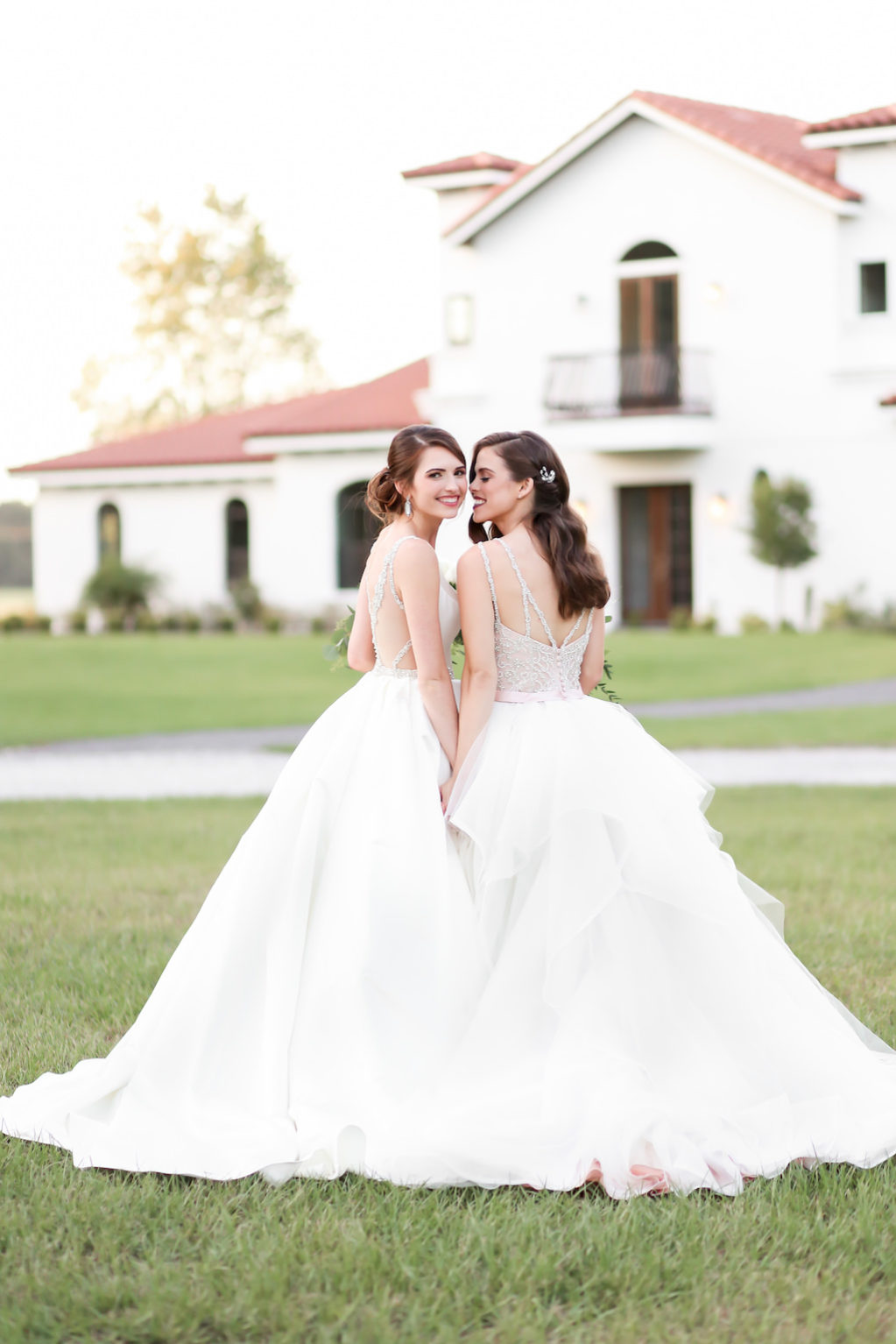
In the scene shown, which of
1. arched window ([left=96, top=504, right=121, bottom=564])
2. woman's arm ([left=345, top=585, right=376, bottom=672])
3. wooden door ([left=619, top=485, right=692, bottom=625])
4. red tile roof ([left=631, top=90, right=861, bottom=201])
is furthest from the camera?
arched window ([left=96, top=504, right=121, bottom=564])

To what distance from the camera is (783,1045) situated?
4.33 metres

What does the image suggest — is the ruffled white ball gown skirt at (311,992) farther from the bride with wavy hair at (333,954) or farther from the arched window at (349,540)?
the arched window at (349,540)

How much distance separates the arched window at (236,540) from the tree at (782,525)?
12.3m

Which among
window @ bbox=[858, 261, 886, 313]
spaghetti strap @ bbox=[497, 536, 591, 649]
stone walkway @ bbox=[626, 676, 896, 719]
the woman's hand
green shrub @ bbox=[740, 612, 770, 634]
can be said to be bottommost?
stone walkway @ bbox=[626, 676, 896, 719]

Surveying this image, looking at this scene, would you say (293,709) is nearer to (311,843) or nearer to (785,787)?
(785,787)

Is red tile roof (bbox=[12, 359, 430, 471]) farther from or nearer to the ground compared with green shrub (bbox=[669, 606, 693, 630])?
farther from the ground

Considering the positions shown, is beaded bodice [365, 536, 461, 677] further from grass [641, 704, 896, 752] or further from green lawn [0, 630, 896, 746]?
green lawn [0, 630, 896, 746]

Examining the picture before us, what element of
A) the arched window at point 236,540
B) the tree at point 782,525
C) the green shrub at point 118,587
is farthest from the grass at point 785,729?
the green shrub at point 118,587

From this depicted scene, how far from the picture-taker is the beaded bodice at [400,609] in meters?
4.49

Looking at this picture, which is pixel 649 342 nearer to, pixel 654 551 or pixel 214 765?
pixel 654 551

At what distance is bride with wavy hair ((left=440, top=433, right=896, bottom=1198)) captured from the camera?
4121 millimetres

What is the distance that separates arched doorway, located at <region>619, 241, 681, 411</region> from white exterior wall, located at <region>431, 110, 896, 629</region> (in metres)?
0.19

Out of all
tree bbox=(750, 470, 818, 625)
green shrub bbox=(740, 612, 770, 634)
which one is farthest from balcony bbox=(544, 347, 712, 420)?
green shrub bbox=(740, 612, 770, 634)

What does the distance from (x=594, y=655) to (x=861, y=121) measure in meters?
24.5
